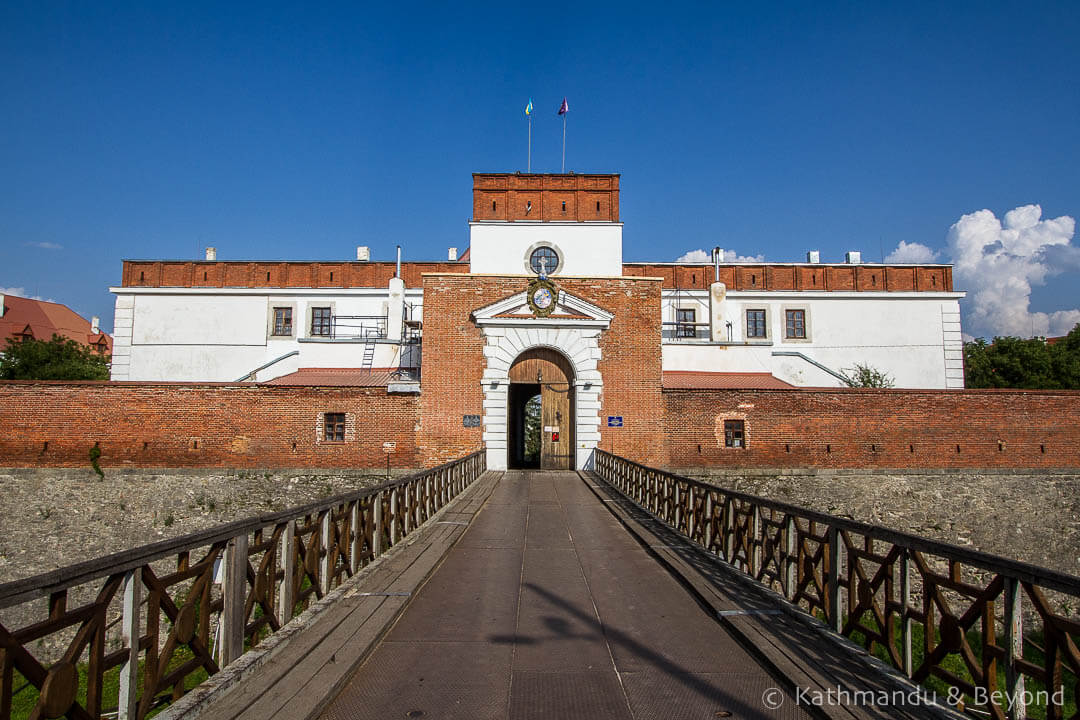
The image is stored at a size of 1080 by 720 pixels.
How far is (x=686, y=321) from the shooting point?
2967 cm

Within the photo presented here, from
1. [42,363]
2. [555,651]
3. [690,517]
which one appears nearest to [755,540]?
[690,517]

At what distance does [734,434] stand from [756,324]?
1283 centimetres

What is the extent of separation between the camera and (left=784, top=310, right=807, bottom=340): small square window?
98.2ft

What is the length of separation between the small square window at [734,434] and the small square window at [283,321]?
1958 cm

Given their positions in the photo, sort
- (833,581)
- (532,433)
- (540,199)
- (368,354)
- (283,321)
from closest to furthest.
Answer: (833,581) → (540,199) → (368,354) → (283,321) → (532,433)

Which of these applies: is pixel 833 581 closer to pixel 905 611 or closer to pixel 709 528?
pixel 905 611

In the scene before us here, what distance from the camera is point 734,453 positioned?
1839 centimetres

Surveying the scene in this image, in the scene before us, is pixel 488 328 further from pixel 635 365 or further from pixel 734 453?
pixel 734 453

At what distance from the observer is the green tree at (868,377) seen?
92.4ft

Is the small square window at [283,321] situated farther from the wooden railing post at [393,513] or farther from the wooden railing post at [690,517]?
the wooden railing post at [690,517]

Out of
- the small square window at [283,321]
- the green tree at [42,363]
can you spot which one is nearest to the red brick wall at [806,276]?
the small square window at [283,321]

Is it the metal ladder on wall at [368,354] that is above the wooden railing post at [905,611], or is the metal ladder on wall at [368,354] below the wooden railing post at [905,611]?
above

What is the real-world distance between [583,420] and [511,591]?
43.5ft

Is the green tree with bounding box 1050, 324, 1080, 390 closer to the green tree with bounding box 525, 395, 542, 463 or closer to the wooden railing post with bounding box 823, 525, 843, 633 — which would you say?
the green tree with bounding box 525, 395, 542, 463
